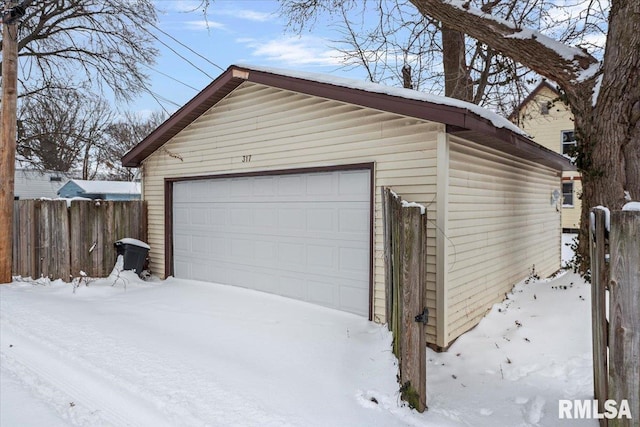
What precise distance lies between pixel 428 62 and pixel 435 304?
28.0ft

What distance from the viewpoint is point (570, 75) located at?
543cm

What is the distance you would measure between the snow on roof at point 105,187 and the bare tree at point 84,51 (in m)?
10.4

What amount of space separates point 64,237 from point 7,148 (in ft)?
6.63

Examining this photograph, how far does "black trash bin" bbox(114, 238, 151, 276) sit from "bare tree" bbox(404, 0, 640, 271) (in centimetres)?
676

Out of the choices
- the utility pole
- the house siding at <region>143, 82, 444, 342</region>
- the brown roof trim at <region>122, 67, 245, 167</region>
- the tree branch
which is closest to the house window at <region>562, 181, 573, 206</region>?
the tree branch

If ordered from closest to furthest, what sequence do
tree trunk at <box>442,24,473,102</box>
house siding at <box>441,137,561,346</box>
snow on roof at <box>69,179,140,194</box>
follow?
Result: house siding at <box>441,137,561,346</box>, tree trunk at <box>442,24,473,102</box>, snow on roof at <box>69,179,140,194</box>

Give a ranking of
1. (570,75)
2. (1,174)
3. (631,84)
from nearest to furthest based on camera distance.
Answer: (631,84)
(570,75)
(1,174)

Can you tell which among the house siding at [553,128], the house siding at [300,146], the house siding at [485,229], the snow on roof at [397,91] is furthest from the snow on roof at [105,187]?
the house siding at [485,229]

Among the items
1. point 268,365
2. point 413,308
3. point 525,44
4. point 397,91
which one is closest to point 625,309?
point 413,308

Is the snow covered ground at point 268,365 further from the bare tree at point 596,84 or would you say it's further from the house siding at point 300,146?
the bare tree at point 596,84

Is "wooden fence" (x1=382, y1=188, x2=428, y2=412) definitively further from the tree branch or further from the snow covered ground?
the tree branch

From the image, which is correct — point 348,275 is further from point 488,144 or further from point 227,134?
point 227,134

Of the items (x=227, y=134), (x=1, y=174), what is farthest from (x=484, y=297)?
(x=1, y=174)

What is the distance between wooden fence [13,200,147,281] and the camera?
7949 mm
